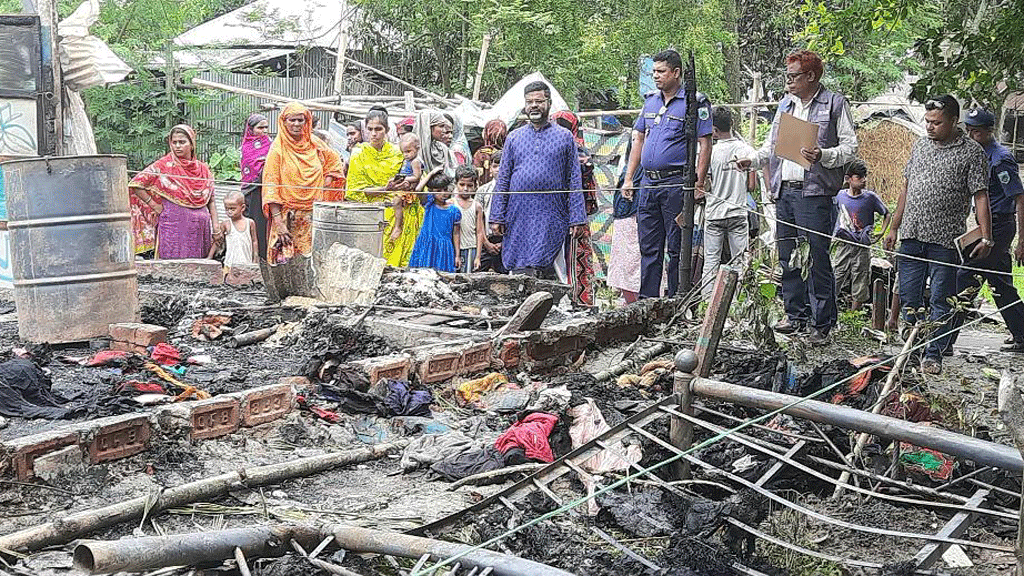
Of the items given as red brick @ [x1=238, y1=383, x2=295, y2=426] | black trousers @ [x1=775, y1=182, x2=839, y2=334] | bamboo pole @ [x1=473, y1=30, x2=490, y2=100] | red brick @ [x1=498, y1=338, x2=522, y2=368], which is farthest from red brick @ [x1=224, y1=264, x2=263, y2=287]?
bamboo pole @ [x1=473, y1=30, x2=490, y2=100]

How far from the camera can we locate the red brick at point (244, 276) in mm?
9859

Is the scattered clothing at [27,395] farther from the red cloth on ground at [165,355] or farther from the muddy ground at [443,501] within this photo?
the red cloth on ground at [165,355]

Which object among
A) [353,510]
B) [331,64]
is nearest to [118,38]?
[331,64]

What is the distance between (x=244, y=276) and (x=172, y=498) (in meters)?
5.88

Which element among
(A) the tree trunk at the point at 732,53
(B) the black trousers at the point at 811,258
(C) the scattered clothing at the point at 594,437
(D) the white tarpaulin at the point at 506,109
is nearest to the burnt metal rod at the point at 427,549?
(C) the scattered clothing at the point at 594,437

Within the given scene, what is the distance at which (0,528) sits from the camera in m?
3.97

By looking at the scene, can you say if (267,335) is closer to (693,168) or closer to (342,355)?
(342,355)

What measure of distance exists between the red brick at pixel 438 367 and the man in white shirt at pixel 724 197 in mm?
3330

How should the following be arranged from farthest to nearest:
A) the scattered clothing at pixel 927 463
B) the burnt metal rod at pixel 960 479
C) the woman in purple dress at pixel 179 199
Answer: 1. the woman in purple dress at pixel 179 199
2. the scattered clothing at pixel 927 463
3. the burnt metal rod at pixel 960 479

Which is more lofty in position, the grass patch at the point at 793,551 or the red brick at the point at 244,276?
the red brick at the point at 244,276

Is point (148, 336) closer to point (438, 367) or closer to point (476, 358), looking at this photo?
point (438, 367)

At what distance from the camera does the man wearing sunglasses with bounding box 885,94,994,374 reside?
7.14 m

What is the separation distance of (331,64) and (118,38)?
143 inches

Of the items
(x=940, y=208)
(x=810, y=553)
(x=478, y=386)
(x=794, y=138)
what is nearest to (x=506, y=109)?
(x=794, y=138)
